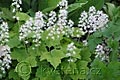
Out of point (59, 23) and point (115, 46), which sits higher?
point (59, 23)

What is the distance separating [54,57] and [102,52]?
41 cm

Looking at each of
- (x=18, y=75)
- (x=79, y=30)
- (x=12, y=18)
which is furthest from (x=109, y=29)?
(x=12, y=18)

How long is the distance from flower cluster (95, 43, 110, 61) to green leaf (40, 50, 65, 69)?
0.30 meters

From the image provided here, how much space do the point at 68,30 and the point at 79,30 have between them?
11 centimetres

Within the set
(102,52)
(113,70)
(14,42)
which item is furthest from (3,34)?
(113,70)

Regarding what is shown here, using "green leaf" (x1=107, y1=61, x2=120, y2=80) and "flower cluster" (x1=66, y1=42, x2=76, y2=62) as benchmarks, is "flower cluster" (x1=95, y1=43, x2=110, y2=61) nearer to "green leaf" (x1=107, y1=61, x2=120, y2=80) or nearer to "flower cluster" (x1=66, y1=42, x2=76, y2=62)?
"flower cluster" (x1=66, y1=42, x2=76, y2=62)

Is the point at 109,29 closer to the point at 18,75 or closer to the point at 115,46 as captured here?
the point at 115,46

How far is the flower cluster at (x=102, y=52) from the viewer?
133 inches

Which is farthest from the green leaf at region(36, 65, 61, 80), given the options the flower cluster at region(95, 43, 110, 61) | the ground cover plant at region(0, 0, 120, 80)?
the flower cluster at region(95, 43, 110, 61)

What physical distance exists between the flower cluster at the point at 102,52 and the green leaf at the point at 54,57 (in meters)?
0.30

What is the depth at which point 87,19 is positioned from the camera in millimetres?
3670

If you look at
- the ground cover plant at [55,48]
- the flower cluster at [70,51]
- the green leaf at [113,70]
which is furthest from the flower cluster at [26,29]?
the green leaf at [113,70]

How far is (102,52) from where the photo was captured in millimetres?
3396

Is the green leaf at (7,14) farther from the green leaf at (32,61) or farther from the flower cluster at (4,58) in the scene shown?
the green leaf at (32,61)
